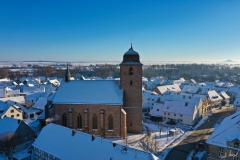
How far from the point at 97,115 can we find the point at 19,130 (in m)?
13.7

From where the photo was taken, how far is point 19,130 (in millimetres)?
34875

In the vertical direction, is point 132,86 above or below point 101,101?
above

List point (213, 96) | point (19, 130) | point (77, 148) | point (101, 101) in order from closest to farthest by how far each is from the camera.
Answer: point (77, 148), point (19, 130), point (101, 101), point (213, 96)

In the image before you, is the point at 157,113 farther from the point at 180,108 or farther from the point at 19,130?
the point at 19,130

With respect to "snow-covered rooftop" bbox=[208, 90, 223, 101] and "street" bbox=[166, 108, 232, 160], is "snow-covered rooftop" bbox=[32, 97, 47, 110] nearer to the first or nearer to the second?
"street" bbox=[166, 108, 232, 160]

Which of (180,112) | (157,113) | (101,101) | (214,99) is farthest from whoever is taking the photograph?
(214,99)

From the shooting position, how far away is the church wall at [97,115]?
38344mm

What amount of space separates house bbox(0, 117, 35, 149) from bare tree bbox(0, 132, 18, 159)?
1.70 meters

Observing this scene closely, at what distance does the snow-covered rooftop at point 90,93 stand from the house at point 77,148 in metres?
9.32

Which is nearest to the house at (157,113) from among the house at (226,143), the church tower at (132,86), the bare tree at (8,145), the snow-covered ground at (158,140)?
the snow-covered ground at (158,140)

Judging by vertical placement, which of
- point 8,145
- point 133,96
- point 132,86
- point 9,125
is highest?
point 132,86

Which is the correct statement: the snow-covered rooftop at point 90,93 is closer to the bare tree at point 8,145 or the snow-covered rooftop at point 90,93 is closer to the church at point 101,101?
the church at point 101,101

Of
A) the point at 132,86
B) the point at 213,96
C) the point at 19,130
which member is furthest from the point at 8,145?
the point at 213,96

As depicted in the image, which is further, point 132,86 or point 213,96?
point 213,96
